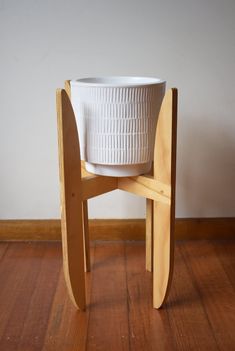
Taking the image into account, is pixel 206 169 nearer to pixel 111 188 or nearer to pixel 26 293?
pixel 111 188

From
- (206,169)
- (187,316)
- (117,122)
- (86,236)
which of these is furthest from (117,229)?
(117,122)

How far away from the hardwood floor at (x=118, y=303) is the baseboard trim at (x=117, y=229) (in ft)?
0.12

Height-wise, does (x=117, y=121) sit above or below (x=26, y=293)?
above

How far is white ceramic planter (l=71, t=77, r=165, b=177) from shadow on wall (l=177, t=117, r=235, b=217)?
38cm

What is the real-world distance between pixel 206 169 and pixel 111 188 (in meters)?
0.44

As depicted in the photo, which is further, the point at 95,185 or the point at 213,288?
the point at 213,288

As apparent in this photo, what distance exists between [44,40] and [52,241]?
663 mm

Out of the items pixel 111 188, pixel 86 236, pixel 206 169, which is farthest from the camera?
pixel 206 169

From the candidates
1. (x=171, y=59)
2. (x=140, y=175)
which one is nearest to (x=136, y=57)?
(x=171, y=59)

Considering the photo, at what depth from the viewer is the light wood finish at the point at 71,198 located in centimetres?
94

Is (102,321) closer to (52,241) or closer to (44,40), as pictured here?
(52,241)

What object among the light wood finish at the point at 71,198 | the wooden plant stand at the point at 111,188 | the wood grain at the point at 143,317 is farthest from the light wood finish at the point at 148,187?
the wood grain at the point at 143,317

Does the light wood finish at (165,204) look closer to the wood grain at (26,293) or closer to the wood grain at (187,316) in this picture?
the wood grain at (187,316)

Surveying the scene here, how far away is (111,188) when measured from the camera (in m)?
1.11
